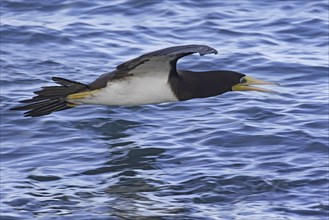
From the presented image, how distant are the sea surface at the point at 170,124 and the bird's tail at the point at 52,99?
682 mm

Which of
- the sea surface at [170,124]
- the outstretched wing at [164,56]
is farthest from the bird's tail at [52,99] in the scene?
the sea surface at [170,124]

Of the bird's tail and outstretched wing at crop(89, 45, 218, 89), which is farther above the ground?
outstretched wing at crop(89, 45, 218, 89)

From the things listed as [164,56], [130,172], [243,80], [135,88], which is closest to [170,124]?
[130,172]

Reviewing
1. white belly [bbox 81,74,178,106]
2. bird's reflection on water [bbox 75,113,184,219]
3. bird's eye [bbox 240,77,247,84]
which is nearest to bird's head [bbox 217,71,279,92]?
bird's eye [bbox 240,77,247,84]

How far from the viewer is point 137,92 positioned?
31.4 ft

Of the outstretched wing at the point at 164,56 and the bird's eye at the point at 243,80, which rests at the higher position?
the outstretched wing at the point at 164,56

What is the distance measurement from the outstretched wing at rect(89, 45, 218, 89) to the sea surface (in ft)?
3.39

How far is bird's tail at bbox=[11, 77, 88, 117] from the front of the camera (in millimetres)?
9734

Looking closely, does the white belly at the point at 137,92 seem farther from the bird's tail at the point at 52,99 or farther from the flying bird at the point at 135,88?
the bird's tail at the point at 52,99

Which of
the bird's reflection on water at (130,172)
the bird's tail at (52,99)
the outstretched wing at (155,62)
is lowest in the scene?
the bird's reflection on water at (130,172)

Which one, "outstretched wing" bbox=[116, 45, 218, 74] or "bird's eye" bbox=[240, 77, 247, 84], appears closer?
"outstretched wing" bbox=[116, 45, 218, 74]

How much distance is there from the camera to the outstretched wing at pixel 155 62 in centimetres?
855

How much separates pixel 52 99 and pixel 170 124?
203 cm

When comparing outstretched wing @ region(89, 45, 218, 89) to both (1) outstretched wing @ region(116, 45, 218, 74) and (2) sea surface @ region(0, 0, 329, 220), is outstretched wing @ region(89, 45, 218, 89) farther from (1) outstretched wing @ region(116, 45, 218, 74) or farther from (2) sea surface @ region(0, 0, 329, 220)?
(2) sea surface @ region(0, 0, 329, 220)
